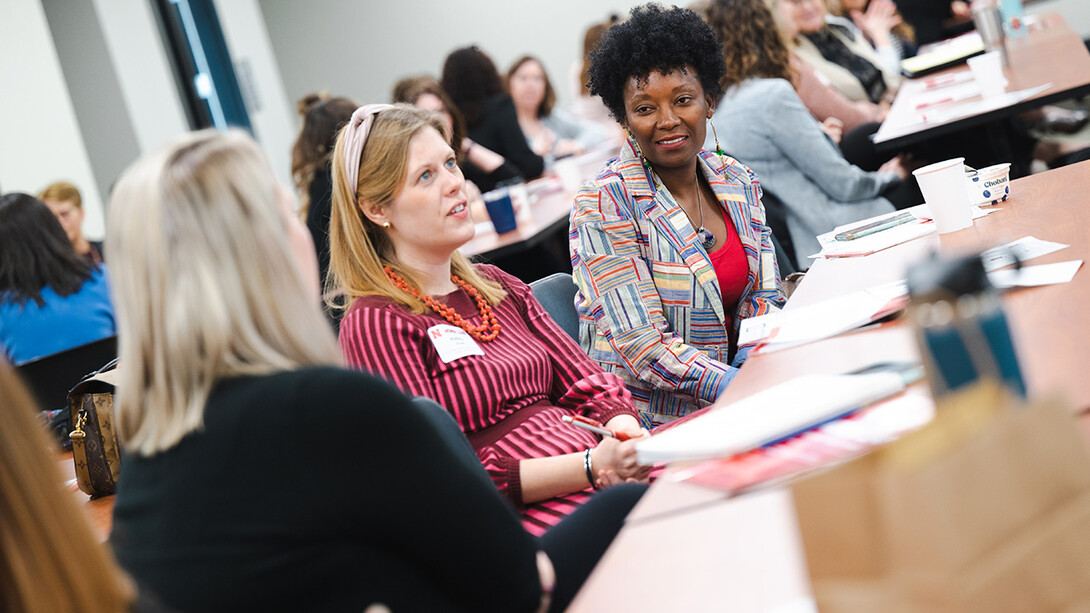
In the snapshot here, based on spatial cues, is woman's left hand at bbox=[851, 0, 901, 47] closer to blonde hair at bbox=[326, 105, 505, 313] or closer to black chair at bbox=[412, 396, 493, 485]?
blonde hair at bbox=[326, 105, 505, 313]

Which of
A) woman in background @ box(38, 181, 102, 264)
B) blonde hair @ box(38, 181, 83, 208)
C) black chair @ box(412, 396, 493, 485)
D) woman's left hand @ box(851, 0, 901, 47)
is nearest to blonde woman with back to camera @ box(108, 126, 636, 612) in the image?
black chair @ box(412, 396, 493, 485)

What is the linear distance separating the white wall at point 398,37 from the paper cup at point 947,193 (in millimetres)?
7844

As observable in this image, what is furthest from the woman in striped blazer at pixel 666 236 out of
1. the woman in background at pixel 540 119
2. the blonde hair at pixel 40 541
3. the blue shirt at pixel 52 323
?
the woman in background at pixel 540 119

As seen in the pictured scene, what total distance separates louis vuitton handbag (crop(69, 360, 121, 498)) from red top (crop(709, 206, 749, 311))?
134 cm

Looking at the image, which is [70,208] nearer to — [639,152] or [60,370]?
[60,370]

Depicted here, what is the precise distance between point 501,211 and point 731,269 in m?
1.51

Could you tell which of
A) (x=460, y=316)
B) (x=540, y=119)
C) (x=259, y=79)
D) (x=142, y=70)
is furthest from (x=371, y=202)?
(x=259, y=79)

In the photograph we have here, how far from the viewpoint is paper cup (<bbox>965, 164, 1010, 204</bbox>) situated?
213 centimetres

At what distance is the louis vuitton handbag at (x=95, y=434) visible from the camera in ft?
6.66

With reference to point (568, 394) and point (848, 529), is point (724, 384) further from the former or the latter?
point (848, 529)

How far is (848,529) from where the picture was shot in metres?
0.69

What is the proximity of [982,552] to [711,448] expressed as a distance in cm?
40

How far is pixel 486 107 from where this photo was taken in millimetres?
5895

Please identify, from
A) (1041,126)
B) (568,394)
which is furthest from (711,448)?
(1041,126)
